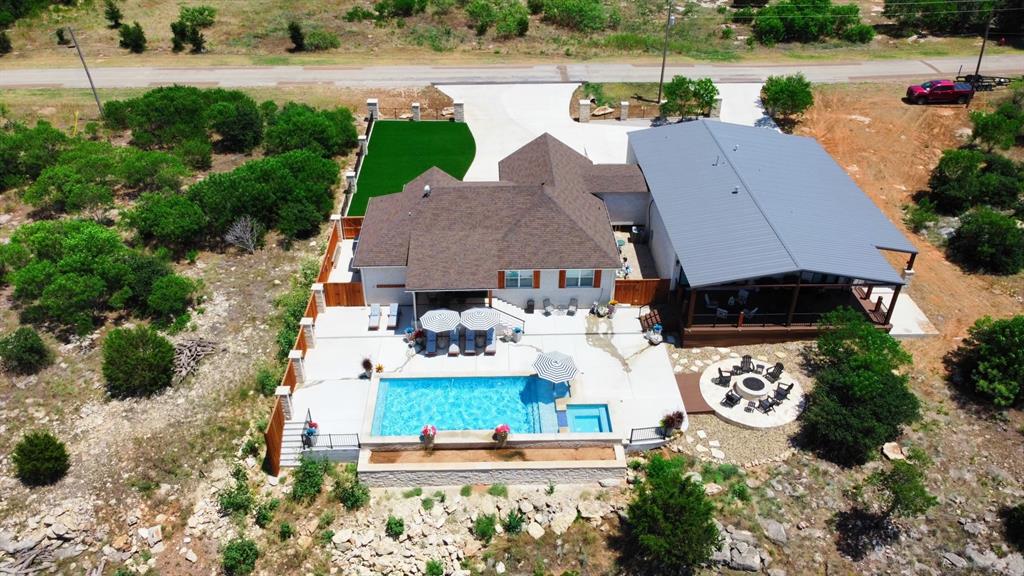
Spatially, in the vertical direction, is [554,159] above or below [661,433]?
above

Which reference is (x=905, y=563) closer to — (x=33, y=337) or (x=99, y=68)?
(x=33, y=337)

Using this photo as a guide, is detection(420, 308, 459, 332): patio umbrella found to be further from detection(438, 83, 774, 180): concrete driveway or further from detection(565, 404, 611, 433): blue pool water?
detection(438, 83, 774, 180): concrete driveway

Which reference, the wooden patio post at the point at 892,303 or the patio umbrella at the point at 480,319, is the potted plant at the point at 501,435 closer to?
the patio umbrella at the point at 480,319

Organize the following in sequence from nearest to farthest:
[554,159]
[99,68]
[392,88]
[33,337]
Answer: [33,337], [554,159], [392,88], [99,68]

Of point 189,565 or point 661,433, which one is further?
point 661,433

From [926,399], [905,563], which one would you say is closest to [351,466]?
[905,563]

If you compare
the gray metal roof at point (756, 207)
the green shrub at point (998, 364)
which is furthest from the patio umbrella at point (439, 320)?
the green shrub at point (998, 364)
